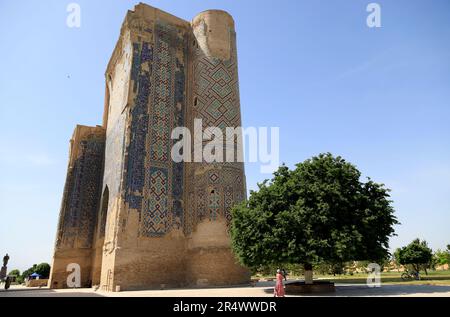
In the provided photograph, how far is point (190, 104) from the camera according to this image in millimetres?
17594

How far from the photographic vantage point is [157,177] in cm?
1534

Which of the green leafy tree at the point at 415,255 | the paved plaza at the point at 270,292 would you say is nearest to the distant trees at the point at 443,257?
the green leafy tree at the point at 415,255

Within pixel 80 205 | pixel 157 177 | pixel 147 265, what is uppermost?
pixel 157 177

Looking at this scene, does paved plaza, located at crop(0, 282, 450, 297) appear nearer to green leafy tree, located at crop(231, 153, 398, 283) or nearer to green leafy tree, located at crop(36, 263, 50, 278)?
green leafy tree, located at crop(231, 153, 398, 283)

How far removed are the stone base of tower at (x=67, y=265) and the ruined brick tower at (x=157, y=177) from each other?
5 centimetres

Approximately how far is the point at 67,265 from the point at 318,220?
595 inches

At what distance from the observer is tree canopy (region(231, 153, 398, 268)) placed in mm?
10008

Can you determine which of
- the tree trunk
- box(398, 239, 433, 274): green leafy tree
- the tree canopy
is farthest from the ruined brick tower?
box(398, 239, 433, 274): green leafy tree

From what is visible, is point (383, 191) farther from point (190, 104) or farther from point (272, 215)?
point (190, 104)

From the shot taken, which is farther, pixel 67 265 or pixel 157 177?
pixel 67 265

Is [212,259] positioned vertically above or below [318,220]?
below

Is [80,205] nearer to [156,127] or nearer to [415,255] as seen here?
[156,127]

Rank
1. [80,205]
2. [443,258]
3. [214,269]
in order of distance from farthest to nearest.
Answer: [443,258] → [80,205] → [214,269]

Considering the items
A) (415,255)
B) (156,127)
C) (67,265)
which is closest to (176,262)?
(156,127)
